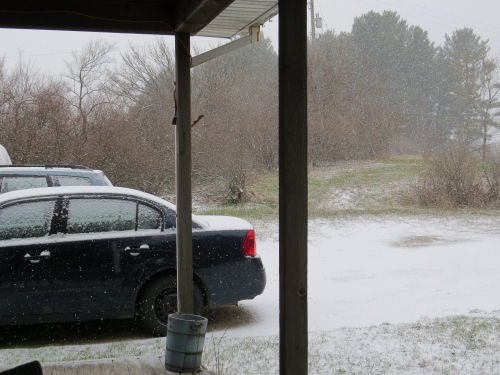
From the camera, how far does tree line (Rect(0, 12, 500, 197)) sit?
15664mm

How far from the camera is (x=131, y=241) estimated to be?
5723mm

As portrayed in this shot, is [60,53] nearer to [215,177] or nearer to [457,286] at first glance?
[215,177]

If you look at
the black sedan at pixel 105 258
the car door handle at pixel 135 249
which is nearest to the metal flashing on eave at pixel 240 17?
the black sedan at pixel 105 258

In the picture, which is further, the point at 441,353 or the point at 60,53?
the point at 60,53

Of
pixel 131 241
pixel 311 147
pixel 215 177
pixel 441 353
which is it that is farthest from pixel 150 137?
pixel 441 353

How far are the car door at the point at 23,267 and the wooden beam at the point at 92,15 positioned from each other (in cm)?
202

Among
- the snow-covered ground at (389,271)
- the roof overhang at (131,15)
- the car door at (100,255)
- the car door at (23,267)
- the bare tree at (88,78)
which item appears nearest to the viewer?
the roof overhang at (131,15)

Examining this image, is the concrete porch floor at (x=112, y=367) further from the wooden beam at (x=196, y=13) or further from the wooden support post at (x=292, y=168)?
the wooden beam at (x=196, y=13)

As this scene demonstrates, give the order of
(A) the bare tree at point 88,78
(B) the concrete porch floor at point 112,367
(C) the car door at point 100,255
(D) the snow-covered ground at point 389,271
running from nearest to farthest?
1. (B) the concrete porch floor at point 112,367
2. (C) the car door at point 100,255
3. (D) the snow-covered ground at point 389,271
4. (A) the bare tree at point 88,78

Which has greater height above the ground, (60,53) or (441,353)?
(60,53)

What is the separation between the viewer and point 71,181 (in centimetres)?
798

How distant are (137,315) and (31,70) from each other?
12866 mm

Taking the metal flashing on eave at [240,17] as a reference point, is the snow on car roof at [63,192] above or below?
below

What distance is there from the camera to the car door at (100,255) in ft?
18.0
